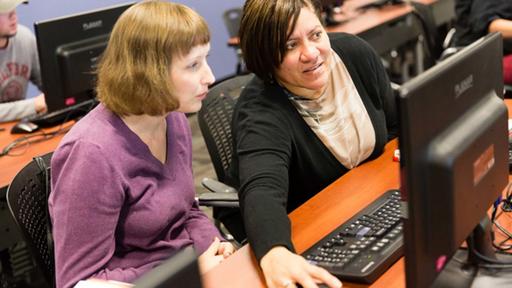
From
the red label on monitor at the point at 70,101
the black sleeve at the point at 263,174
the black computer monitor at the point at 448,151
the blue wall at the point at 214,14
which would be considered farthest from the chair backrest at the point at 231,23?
the black computer monitor at the point at 448,151

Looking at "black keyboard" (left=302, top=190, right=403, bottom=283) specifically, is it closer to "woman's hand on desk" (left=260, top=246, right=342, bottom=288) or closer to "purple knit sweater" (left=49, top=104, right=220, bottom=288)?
"woman's hand on desk" (left=260, top=246, right=342, bottom=288)

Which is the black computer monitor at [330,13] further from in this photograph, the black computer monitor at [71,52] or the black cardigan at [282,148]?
the black cardigan at [282,148]

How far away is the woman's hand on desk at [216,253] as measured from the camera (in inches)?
62.6

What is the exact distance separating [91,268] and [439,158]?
2.66 ft

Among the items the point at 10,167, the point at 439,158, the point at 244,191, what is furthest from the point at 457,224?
the point at 10,167

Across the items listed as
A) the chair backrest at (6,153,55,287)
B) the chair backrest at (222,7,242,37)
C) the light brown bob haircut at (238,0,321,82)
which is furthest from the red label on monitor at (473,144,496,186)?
the chair backrest at (222,7,242,37)

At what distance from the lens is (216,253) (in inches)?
65.1

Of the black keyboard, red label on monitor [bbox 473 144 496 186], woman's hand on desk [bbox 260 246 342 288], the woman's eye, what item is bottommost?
the black keyboard

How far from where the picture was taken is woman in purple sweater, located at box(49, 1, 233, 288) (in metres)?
1.39

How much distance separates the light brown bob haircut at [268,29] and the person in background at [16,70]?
1409 millimetres

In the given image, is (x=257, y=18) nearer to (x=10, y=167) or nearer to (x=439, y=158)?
(x=439, y=158)

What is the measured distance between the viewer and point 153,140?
1.60m

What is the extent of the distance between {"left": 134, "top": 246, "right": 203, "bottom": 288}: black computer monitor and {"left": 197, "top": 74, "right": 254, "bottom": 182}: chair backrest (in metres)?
1.41

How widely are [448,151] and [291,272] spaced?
Result: 0.44 metres
